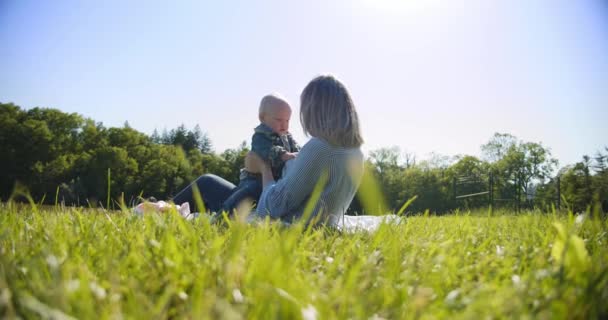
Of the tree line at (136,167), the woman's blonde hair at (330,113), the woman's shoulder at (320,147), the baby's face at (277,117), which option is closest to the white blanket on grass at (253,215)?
the woman's shoulder at (320,147)

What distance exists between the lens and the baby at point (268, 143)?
12.7ft

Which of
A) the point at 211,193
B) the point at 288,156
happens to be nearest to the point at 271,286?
the point at 288,156

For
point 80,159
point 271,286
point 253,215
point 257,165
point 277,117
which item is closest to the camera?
point 271,286

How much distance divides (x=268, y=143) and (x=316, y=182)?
116 cm

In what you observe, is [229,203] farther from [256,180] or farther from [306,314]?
[306,314]

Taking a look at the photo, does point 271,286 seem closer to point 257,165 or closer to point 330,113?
point 330,113

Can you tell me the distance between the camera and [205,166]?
46.9 meters

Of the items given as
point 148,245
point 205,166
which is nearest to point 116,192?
point 205,166

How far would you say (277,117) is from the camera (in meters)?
4.14

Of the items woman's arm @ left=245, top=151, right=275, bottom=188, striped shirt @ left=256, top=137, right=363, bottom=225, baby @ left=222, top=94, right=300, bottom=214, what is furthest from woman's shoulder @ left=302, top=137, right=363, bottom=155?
woman's arm @ left=245, top=151, right=275, bottom=188

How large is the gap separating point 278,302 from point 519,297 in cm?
52

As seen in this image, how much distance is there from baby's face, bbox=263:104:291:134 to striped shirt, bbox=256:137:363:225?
1.16 m

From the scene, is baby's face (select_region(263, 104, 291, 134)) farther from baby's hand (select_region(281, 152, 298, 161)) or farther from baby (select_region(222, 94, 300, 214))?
baby's hand (select_region(281, 152, 298, 161))

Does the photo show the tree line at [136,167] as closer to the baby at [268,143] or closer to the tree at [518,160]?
the tree at [518,160]
